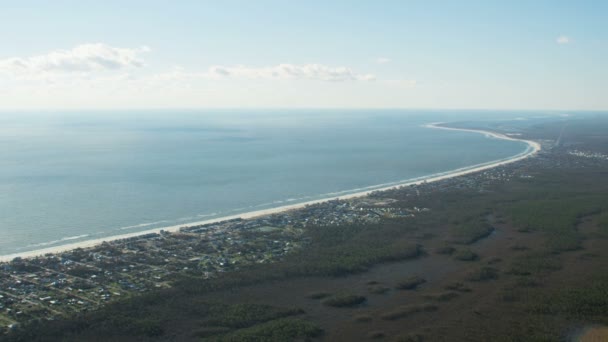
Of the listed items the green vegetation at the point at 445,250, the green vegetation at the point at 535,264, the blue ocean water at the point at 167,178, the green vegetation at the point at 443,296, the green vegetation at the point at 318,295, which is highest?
the blue ocean water at the point at 167,178

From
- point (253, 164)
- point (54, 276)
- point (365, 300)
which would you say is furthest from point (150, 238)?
point (253, 164)

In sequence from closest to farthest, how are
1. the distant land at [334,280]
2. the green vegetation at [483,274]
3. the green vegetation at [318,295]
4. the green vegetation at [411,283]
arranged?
1. the distant land at [334,280]
2. the green vegetation at [318,295]
3. the green vegetation at [411,283]
4. the green vegetation at [483,274]

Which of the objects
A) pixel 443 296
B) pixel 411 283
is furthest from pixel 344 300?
→ pixel 443 296

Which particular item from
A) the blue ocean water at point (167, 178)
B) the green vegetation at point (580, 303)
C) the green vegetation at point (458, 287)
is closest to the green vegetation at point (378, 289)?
the green vegetation at point (458, 287)

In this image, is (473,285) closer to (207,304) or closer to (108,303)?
(207,304)

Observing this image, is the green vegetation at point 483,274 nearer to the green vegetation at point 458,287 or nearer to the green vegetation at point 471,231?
the green vegetation at point 458,287

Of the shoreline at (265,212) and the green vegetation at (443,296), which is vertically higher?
the shoreline at (265,212)

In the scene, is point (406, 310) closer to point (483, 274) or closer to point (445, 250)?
point (483, 274)

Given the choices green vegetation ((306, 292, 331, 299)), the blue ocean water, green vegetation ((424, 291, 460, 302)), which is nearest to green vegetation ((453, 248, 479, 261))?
green vegetation ((424, 291, 460, 302))

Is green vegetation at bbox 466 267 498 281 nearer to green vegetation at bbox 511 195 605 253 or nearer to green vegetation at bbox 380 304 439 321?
green vegetation at bbox 380 304 439 321
